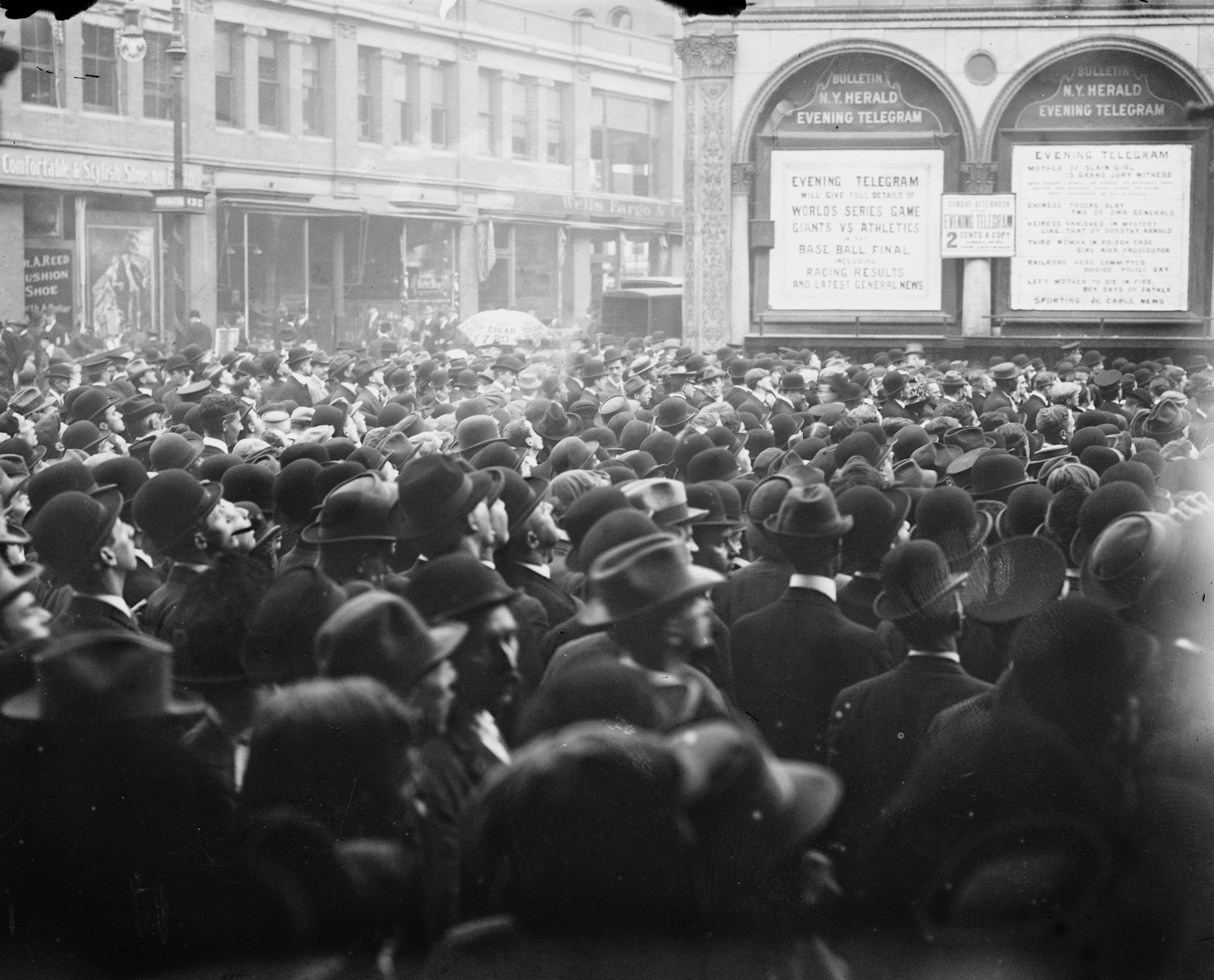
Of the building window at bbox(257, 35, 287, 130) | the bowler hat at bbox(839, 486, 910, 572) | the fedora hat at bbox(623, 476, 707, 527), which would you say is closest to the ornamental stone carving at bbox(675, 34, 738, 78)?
the building window at bbox(257, 35, 287, 130)

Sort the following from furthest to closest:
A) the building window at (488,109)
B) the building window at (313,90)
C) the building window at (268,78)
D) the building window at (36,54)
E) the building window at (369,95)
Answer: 1. the building window at (313,90)
2. the building window at (268,78)
3. the building window at (488,109)
4. the building window at (369,95)
5. the building window at (36,54)

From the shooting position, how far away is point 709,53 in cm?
2195

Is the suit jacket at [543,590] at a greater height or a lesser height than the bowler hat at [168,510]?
lesser

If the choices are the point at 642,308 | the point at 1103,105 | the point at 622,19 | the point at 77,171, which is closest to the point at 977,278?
the point at 1103,105

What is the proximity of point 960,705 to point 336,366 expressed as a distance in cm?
1267

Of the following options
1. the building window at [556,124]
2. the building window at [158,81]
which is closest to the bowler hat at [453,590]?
the building window at [158,81]

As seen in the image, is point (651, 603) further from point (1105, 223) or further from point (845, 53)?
point (845, 53)

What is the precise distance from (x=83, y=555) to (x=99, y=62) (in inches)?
166

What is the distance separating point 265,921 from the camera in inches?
172

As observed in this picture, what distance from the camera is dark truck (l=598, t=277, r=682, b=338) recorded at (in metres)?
28.4

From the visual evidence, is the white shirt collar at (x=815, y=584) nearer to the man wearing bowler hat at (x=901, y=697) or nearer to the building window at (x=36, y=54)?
the man wearing bowler hat at (x=901, y=697)

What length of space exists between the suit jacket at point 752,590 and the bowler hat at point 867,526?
24 cm

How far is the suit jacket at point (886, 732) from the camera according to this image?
14.1 feet

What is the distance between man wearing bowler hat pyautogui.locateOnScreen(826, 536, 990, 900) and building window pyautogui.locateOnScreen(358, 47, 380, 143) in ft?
35.0
